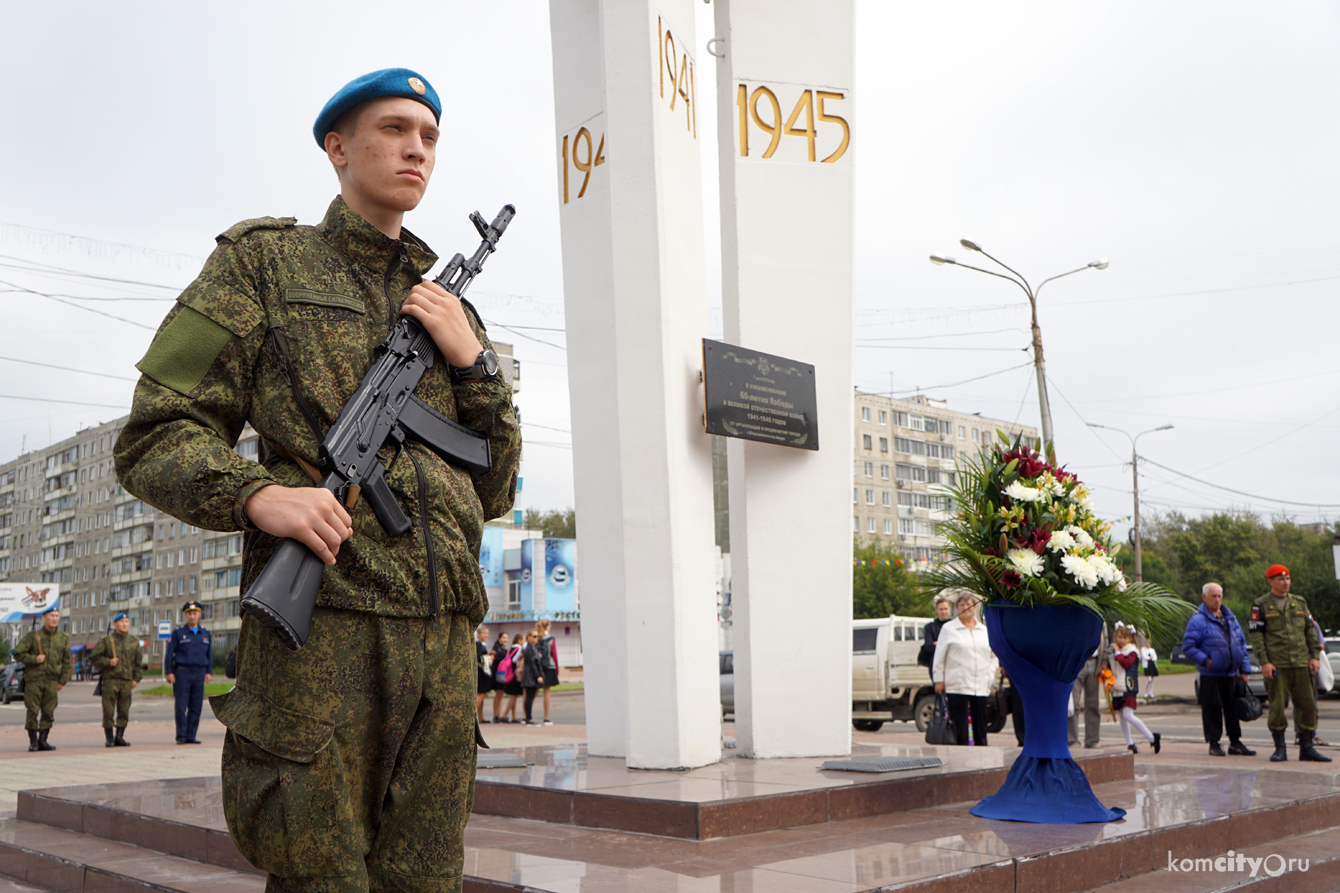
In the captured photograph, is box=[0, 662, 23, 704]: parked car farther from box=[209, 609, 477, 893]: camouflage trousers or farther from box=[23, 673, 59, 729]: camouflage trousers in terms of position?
box=[209, 609, 477, 893]: camouflage trousers

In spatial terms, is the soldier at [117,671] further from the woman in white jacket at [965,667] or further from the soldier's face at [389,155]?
the soldier's face at [389,155]

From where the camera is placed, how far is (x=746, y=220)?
23.4ft

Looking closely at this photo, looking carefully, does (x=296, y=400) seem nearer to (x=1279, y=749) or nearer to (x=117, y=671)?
(x=1279, y=749)

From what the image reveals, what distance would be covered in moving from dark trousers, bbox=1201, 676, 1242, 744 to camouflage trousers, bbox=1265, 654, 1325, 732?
549 mm

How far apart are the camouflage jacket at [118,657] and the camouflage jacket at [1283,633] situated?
43.1 feet

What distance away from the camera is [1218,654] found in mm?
10938

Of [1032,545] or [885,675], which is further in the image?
[885,675]

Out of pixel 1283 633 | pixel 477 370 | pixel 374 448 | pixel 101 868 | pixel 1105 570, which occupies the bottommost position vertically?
Answer: pixel 101 868

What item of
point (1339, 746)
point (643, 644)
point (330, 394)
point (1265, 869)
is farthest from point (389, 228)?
point (1339, 746)

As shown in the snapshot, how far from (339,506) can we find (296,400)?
287 mm

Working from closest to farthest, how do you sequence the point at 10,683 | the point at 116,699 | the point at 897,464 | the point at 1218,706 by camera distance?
the point at 1218,706 → the point at 116,699 → the point at 10,683 → the point at 897,464

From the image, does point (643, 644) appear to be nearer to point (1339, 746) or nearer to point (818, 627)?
point (818, 627)

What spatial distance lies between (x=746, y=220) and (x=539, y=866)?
4.41 metres

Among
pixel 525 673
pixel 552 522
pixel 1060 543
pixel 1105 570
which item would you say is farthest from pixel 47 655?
pixel 552 522
